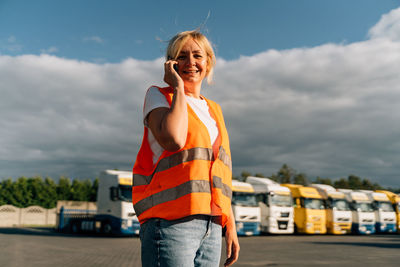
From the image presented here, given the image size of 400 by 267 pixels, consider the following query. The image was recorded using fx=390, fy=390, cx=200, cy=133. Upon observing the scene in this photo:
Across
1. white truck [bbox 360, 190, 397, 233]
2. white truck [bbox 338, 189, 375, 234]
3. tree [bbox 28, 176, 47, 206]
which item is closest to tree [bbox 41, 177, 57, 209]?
tree [bbox 28, 176, 47, 206]

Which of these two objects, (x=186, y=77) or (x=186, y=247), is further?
(x=186, y=77)

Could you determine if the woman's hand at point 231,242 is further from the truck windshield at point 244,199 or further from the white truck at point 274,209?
the white truck at point 274,209

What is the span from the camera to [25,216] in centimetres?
3806

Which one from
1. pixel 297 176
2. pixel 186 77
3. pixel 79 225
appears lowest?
pixel 79 225

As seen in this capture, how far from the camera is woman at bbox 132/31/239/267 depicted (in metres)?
1.36

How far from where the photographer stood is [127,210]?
17.9 meters

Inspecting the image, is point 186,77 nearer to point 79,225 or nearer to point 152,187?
point 152,187

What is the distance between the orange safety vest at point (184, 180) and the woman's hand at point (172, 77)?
6cm

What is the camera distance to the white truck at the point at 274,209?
21.6 metres

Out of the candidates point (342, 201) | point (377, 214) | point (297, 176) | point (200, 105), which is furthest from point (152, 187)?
point (297, 176)

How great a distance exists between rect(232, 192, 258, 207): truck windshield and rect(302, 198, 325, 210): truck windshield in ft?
12.9

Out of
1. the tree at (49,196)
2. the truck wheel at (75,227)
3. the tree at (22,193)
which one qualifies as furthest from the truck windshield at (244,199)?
the tree at (22,193)

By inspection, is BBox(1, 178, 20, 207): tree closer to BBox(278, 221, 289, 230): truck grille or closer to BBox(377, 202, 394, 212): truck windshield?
BBox(278, 221, 289, 230): truck grille

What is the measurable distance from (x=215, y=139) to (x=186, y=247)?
46 centimetres
